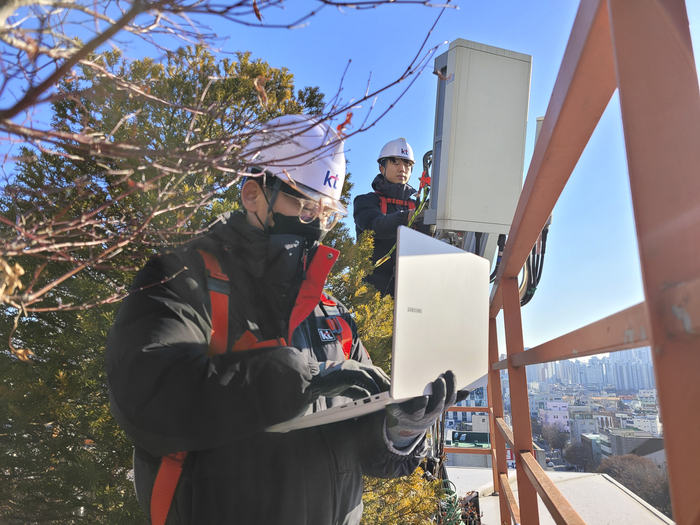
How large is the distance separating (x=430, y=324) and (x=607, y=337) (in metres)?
0.63

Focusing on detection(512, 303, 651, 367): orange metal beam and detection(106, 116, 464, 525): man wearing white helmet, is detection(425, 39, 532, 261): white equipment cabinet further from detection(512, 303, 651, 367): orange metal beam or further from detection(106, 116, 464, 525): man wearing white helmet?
detection(512, 303, 651, 367): orange metal beam

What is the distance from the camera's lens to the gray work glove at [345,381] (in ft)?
4.30

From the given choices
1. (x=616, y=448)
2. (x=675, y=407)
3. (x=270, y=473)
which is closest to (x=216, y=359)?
(x=270, y=473)

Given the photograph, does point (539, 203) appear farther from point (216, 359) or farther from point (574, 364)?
point (216, 359)

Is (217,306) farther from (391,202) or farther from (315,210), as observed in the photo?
(391,202)

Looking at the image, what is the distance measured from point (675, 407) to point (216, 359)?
3.29 feet

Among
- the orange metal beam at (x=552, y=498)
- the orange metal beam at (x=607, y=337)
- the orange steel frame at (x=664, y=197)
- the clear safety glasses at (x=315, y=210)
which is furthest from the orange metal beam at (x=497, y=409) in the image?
the orange steel frame at (x=664, y=197)

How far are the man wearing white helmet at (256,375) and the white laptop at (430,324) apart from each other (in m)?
0.08

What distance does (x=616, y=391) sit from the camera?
1161mm

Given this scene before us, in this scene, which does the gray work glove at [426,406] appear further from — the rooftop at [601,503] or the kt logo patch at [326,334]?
the rooftop at [601,503]

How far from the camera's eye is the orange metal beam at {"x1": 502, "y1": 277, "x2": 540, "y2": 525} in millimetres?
1714

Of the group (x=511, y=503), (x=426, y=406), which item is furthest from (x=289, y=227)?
(x=511, y=503)

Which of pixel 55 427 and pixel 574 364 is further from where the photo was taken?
pixel 55 427

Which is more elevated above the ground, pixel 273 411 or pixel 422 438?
pixel 273 411
